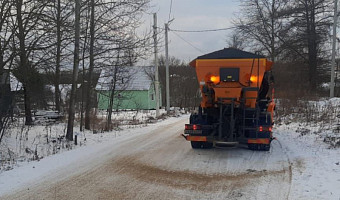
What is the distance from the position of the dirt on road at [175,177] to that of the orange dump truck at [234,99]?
50 centimetres

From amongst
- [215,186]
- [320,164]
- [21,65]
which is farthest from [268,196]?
[21,65]

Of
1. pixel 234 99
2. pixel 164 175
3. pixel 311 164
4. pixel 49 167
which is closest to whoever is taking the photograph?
pixel 164 175

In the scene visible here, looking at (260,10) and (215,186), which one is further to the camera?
(260,10)

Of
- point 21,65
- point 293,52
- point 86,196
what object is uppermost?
point 293,52

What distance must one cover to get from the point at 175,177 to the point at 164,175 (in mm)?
288

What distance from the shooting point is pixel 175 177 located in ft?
20.8

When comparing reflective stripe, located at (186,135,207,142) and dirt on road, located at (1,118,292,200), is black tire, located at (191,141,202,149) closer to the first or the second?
dirt on road, located at (1,118,292,200)

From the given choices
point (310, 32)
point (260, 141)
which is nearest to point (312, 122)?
point (260, 141)

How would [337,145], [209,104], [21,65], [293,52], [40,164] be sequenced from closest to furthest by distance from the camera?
[40,164]
[337,145]
[209,104]
[21,65]
[293,52]

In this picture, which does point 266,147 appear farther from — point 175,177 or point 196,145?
point 175,177

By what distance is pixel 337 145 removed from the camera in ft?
27.2

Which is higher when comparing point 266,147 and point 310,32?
point 310,32

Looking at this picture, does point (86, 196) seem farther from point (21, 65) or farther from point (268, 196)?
point (21, 65)

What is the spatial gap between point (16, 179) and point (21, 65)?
4677mm
